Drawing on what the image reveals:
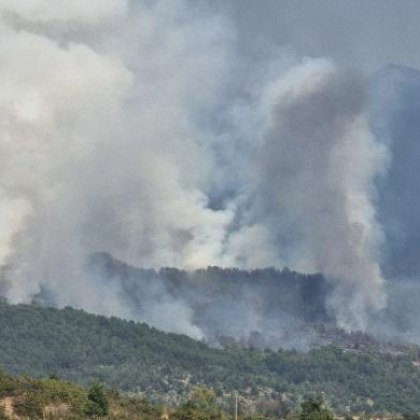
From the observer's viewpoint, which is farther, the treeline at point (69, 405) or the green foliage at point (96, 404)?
the green foliage at point (96, 404)

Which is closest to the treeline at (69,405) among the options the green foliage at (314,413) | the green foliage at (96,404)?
the green foliage at (96,404)

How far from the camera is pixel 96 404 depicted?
351 feet

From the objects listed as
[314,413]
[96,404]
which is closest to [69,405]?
[96,404]

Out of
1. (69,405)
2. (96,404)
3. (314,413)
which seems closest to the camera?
(96,404)

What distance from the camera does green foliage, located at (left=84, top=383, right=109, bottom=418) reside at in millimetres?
105750

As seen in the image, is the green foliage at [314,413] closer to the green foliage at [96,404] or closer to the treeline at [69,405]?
the treeline at [69,405]

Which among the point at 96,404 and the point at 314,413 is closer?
the point at 96,404

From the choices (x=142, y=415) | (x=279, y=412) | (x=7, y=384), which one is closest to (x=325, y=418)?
(x=142, y=415)

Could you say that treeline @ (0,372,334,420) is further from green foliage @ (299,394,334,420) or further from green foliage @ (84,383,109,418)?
green foliage @ (299,394,334,420)

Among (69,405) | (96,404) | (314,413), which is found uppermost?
(314,413)

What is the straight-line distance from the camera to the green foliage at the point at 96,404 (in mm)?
105750

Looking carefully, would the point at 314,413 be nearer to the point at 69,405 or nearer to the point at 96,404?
the point at 96,404

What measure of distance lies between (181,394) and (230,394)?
21.7 feet

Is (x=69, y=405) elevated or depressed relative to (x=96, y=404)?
depressed
